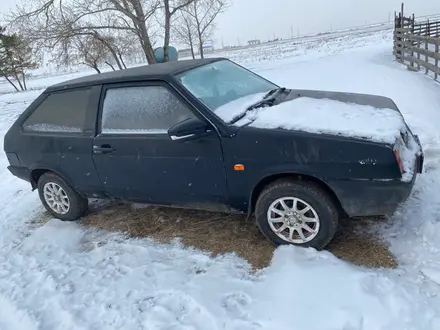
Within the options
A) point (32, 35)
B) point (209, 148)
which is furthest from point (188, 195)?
point (32, 35)

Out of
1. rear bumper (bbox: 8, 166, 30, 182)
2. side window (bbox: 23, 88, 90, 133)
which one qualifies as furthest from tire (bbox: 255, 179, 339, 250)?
rear bumper (bbox: 8, 166, 30, 182)

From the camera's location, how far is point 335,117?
10.1ft

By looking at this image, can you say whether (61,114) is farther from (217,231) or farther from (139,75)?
(217,231)

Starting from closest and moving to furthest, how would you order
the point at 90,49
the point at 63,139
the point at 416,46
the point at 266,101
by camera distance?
1. the point at 266,101
2. the point at 63,139
3. the point at 416,46
4. the point at 90,49

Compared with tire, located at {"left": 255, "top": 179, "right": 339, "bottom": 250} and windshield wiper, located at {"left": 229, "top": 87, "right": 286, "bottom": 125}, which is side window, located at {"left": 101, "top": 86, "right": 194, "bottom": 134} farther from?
tire, located at {"left": 255, "top": 179, "right": 339, "bottom": 250}

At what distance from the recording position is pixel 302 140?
2.82m

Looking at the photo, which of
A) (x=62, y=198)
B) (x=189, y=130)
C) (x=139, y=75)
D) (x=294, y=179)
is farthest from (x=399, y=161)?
(x=62, y=198)

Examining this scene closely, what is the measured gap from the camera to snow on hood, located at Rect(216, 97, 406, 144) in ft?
9.20

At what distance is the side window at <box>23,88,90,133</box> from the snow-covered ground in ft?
3.87

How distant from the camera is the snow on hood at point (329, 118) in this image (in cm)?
280

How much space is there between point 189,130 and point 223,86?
901mm

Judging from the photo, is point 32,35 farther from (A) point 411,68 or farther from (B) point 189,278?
(B) point 189,278

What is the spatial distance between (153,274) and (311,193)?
1501 mm

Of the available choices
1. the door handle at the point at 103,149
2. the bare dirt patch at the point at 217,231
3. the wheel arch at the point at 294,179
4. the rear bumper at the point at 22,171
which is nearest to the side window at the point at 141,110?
the door handle at the point at 103,149
